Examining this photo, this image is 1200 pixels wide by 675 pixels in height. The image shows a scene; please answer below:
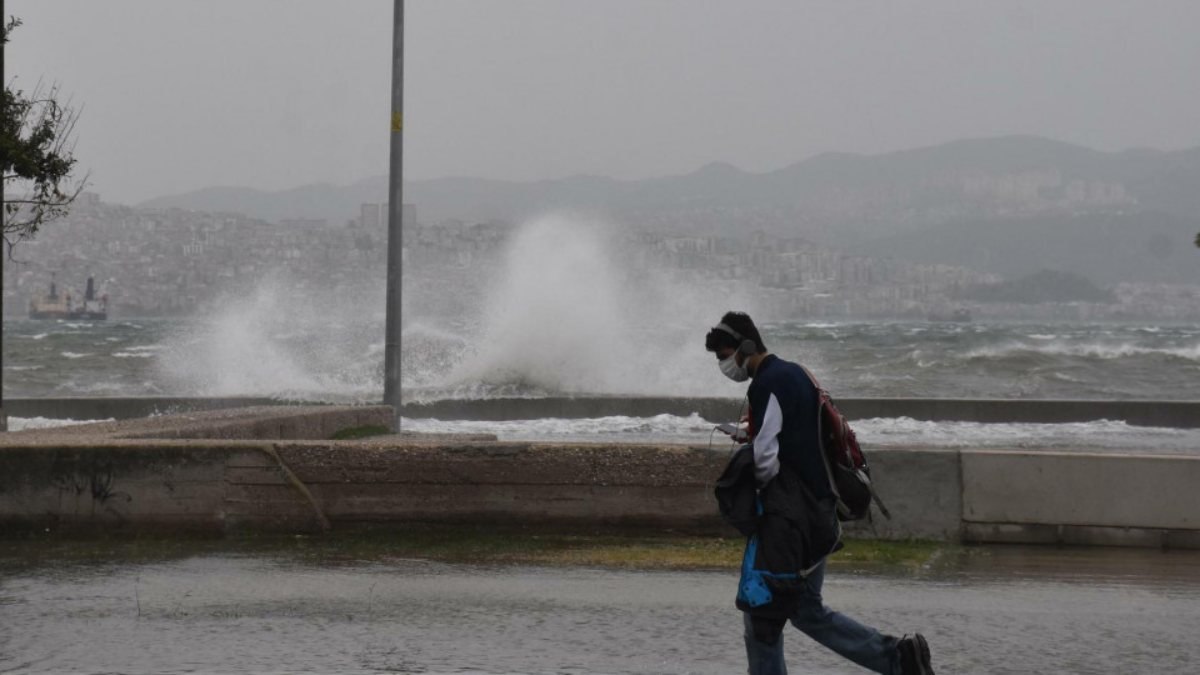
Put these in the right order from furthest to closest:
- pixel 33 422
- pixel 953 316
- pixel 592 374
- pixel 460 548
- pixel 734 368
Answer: pixel 953 316 → pixel 592 374 → pixel 33 422 → pixel 460 548 → pixel 734 368

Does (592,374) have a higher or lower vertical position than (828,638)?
lower

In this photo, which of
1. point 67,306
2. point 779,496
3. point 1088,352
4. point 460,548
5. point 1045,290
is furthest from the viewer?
point 1045,290

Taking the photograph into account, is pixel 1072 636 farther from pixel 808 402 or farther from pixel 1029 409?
pixel 1029 409

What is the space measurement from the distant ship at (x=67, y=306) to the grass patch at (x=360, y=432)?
429 ft

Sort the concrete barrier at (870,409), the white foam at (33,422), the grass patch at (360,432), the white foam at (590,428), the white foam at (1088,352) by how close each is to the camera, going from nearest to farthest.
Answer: the grass patch at (360,432) < the white foam at (33,422) < the white foam at (590,428) < the concrete barrier at (870,409) < the white foam at (1088,352)

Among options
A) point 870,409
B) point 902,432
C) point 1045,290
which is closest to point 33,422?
point 902,432

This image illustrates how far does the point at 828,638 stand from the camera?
6098mm

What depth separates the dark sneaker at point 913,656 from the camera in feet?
20.1

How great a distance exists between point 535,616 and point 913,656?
8.42 ft

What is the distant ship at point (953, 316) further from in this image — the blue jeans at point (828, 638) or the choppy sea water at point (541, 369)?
the blue jeans at point (828, 638)

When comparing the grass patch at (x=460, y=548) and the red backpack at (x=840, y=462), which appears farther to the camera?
the grass patch at (x=460, y=548)

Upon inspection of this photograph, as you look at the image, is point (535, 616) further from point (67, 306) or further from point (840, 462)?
point (67, 306)

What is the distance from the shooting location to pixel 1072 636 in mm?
7734

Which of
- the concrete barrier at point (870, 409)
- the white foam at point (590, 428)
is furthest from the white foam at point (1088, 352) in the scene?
the white foam at point (590, 428)
